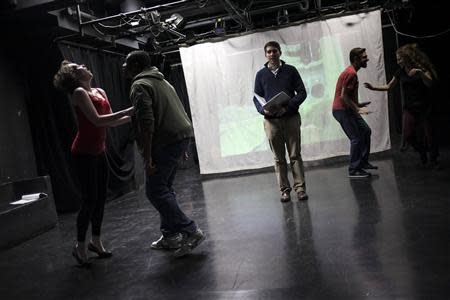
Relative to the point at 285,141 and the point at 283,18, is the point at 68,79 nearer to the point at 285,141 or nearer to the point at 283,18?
the point at 285,141

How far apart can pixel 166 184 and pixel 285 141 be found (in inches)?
59.8

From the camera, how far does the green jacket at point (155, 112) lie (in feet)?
8.32

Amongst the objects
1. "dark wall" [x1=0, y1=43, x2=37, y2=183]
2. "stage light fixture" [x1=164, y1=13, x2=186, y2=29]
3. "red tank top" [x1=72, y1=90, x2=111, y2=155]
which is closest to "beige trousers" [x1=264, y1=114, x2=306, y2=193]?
"red tank top" [x1=72, y1=90, x2=111, y2=155]

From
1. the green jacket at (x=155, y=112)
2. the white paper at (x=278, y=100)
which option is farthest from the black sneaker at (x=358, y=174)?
the green jacket at (x=155, y=112)

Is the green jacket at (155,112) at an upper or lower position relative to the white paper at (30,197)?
upper

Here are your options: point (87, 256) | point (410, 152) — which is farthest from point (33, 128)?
point (410, 152)

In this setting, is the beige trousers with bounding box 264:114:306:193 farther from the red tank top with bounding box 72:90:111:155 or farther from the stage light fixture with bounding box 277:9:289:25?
the stage light fixture with bounding box 277:9:289:25

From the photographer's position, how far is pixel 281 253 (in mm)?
2576

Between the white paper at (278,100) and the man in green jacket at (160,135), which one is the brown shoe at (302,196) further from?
the man in green jacket at (160,135)

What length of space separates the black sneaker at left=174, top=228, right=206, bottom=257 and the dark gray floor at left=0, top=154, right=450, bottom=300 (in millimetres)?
73

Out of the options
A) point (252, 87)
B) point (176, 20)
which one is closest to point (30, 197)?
point (176, 20)

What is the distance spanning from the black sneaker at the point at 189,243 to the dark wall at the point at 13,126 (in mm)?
2749

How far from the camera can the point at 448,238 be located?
243 cm

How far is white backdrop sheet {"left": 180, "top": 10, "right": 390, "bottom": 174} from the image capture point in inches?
221
